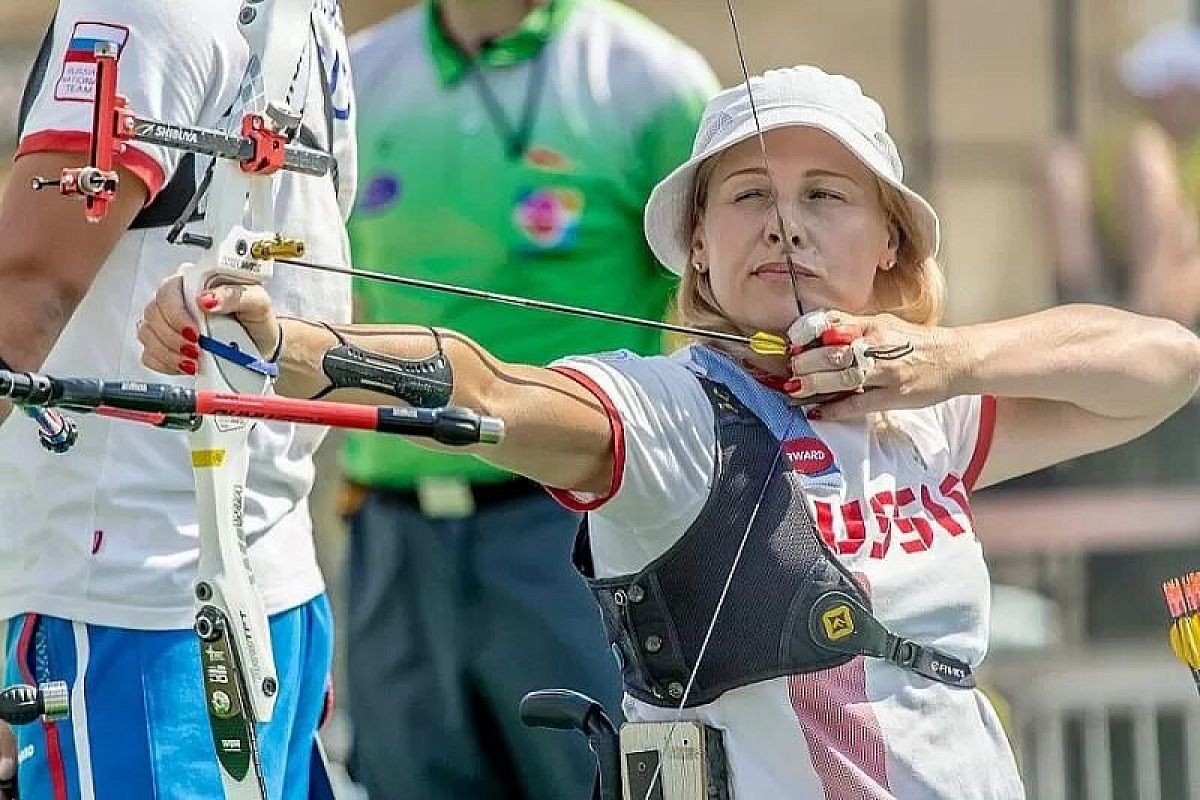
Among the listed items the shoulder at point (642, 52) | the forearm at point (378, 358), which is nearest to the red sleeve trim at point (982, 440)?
the forearm at point (378, 358)

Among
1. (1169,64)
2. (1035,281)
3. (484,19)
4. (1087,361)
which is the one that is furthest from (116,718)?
(1035,281)

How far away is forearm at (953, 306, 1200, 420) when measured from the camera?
259 cm

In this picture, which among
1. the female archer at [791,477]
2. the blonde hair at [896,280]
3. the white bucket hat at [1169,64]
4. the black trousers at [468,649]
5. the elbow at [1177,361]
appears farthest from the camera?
the white bucket hat at [1169,64]

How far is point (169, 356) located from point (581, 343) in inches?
60.8

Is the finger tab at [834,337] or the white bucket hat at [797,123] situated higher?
the white bucket hat at [797,123]

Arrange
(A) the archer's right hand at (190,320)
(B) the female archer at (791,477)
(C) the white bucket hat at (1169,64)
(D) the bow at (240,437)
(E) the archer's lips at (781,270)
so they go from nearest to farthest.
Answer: (A) the archer's right hand at (190,320), (D) the bow at (240,437), (B) the female archer at (791,477), (E) the archer's lips at (781,270), (C) the white bucket hat at (1169,64)

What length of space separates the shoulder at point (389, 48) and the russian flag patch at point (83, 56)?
139 centimetres

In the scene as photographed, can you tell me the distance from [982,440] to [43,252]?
1.03 metres

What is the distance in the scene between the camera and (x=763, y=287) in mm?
2512

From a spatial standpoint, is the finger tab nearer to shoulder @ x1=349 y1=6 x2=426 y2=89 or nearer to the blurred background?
shoulder @ x1=349 y1=6 x2=426 y2=89

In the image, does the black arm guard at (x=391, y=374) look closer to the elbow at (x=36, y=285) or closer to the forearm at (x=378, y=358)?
the forearm at (x=378, y=358)

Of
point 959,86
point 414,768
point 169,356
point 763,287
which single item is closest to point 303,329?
point 169,356

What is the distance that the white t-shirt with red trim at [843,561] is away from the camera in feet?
7.82

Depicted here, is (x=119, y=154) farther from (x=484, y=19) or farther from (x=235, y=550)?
(x=484, y=19)
